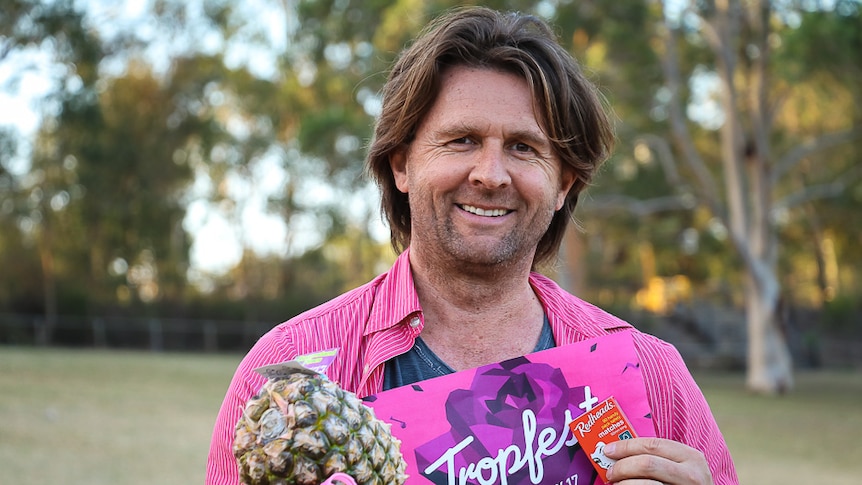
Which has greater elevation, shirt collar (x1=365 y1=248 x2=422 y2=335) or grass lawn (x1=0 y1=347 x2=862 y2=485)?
shirt collar (x1=365 y1=248 x2=422 y2=335)

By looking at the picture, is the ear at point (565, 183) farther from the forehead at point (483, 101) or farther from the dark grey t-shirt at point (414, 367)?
the dark grey t-shirt at point (414, 367)

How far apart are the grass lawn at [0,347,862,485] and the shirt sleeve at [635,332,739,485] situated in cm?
842

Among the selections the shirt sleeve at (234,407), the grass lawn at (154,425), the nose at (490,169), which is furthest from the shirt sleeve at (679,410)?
the grass lawn at (154,425)

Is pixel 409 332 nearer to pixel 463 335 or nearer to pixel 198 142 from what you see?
pixel 463 335

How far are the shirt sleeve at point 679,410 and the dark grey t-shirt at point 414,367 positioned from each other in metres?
0.47

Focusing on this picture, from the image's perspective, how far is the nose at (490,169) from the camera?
7.39ft

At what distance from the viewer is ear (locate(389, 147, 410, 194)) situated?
2580 millimetres

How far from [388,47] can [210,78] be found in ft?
59.6

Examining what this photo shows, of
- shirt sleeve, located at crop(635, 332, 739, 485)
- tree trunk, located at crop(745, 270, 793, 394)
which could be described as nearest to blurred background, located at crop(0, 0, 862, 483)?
tree trunk, located at crop(745, 270, 793, 394)

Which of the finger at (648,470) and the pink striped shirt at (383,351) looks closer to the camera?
the finger at (648,470)

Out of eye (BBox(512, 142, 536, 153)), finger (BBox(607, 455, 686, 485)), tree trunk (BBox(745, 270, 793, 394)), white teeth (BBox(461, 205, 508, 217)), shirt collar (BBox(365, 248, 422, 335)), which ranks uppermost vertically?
eye (BBox(512, 142, 536, 153))

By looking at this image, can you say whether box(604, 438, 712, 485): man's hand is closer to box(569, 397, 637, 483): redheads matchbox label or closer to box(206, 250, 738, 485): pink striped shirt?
box(569, 397, 637, 483): redheads matchbox label

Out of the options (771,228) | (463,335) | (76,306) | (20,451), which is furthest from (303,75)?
(463,335)

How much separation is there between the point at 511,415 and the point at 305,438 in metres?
0.65
